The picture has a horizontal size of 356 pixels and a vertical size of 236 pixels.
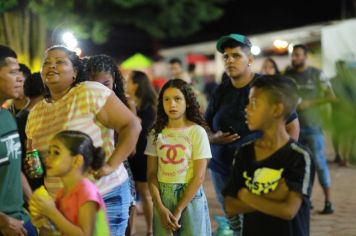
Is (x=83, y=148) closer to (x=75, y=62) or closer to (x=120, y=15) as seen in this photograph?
(x=75, y=62)

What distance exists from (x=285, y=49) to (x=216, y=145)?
1629 centimetres

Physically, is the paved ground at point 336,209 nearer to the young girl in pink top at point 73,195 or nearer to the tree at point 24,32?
the young girl in pink top at point 73,195

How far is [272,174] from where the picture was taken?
117 inches

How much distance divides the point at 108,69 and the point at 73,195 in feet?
6.62

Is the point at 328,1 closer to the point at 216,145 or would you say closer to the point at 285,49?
the point at 285,49

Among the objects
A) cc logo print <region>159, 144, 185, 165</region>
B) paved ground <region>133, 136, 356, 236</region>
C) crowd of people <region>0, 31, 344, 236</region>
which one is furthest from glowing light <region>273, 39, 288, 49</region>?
cc logo print <region>159, 144, 185, 165</region>

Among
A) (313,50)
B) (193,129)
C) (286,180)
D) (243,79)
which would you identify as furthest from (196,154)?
(313,50)

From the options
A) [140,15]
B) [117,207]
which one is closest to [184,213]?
[117,207]

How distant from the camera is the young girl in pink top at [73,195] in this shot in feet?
9.70

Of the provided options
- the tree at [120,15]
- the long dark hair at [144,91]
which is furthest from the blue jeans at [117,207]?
the tree at [120,15]

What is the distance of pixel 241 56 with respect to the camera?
4535mm

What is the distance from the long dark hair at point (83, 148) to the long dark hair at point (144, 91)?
385 centimetres

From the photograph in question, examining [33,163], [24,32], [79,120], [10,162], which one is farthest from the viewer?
[24,32]

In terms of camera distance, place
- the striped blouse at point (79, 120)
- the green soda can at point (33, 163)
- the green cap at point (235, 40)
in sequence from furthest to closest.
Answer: the green cap at point (235, 40) → the green soda can at point (33, 163) → the striped blouse at point (79, 120)
